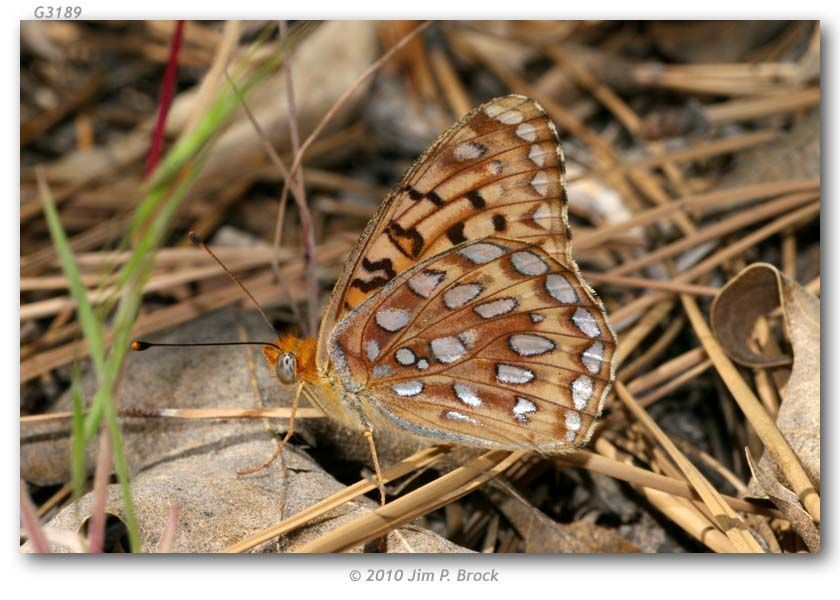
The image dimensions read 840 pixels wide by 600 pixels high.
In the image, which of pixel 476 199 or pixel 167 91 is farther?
pixel 167 91

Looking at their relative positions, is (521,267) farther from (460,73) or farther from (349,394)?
(460,73)

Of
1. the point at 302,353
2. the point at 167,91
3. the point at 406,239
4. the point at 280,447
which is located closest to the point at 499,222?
the point at 406,239

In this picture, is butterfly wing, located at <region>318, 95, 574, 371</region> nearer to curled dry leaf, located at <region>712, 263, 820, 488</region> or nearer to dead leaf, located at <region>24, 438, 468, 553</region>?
dead leaf, located at <region>24, 438, 468, 553</region>

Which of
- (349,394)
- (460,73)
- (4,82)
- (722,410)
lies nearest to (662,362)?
(722,410)

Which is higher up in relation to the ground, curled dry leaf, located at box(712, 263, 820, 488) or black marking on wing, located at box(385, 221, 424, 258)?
black marking on wing, located at box(385, 221, 424, 258)

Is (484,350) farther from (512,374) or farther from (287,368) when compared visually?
(287,368)

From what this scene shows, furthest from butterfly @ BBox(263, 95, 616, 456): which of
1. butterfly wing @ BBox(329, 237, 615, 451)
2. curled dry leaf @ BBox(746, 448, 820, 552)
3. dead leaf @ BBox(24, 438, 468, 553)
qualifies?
curled dry leaf @ BBox(746, 448, 820, 552)
